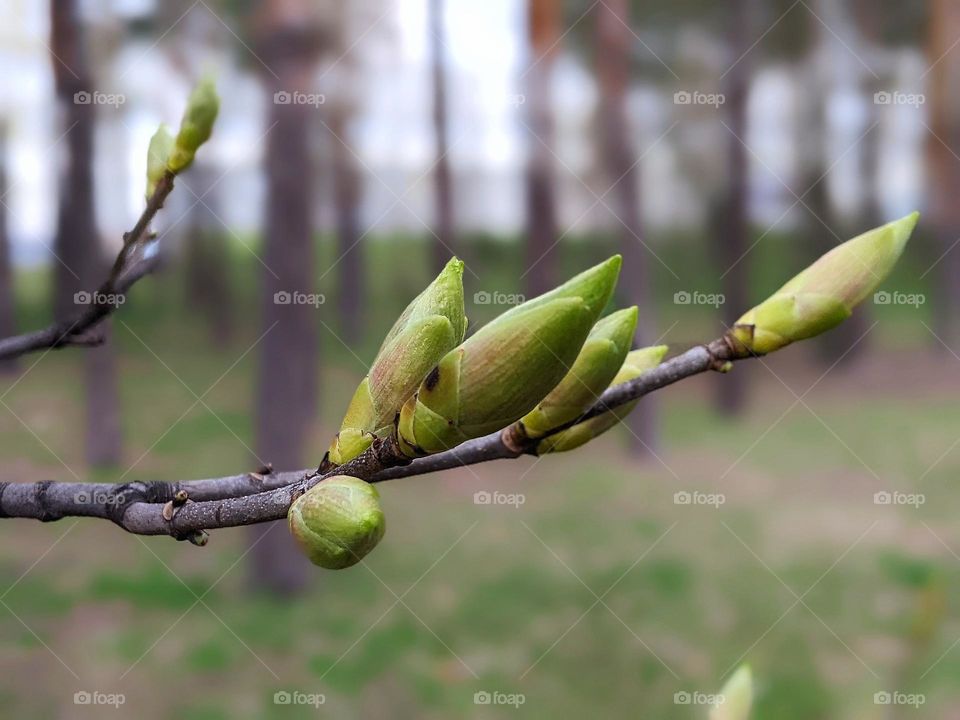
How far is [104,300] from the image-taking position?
0.34 meters

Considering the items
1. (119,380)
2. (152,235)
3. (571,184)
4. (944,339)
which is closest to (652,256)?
(571,184)

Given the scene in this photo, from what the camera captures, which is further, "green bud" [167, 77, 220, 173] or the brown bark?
the brown bark

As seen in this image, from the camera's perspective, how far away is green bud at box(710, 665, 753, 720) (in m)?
0.28

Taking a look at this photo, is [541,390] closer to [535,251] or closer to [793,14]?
[535,251]

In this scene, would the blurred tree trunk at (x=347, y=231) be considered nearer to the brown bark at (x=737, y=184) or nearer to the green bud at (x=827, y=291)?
the brown bark at (x=737, y=184)

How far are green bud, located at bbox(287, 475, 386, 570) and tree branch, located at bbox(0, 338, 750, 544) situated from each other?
11mm

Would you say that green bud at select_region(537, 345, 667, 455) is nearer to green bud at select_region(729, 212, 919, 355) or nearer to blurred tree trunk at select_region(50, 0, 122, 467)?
green bud at select_region(729, 212, 919, 355)

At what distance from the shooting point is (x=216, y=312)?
2.84 meters

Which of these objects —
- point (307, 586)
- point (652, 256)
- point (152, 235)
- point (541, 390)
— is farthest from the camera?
point (652, 256)

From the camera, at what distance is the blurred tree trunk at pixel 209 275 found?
2783mm

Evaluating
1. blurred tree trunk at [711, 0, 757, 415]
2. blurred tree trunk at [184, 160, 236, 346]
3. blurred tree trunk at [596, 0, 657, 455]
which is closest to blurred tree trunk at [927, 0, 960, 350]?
blurred tree trunk at [711, 0, 757, 415]

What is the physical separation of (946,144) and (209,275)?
106 inches

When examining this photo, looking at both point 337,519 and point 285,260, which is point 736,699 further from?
point 285,260

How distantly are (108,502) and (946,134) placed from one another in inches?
132
